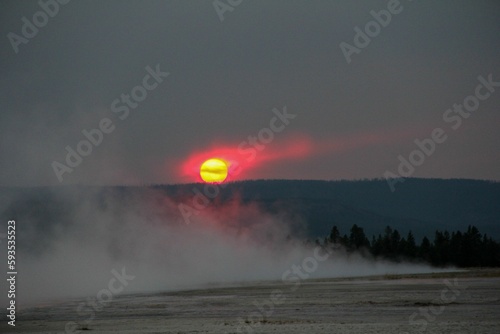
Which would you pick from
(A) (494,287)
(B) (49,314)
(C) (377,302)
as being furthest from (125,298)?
(A) (494,287)

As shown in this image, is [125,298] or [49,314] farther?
[125,298]

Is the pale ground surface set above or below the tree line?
below

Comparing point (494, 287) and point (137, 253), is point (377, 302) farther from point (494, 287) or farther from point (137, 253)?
point (137, 253)

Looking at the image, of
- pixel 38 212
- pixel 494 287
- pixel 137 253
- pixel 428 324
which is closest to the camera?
pixel 428 324

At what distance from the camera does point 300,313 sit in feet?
140

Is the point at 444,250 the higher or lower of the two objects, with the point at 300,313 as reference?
higher

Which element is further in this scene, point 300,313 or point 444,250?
point 444,250

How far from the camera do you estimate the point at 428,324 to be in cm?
3522

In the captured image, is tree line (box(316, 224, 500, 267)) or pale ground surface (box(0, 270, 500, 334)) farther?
tree line (box(316, 224, 500, 267))

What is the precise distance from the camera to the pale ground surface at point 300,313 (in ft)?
117

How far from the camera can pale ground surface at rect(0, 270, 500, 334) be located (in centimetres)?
3572

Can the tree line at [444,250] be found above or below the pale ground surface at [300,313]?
above

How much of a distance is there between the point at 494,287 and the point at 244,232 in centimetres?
9530

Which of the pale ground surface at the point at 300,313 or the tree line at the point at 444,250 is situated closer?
the pale ground surface at the point at 300,313
